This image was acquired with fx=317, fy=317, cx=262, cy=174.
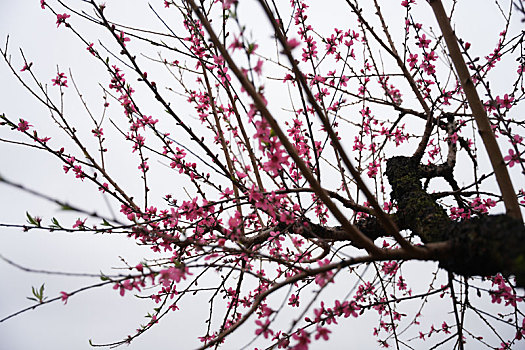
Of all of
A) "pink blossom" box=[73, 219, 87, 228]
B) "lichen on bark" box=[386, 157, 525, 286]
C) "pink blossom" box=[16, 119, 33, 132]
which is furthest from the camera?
"pink blossom" box=[16, 119, 33, 132]

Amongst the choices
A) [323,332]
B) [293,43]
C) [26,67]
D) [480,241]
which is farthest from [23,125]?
[480,241]

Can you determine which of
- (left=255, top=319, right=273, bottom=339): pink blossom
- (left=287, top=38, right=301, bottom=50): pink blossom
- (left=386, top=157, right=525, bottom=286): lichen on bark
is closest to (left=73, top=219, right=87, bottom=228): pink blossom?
(left=255, top=319, right=273, bottom=339): pink blossom

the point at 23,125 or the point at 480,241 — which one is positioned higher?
the point at 23,125

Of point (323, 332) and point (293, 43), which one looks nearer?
point (293, 43)

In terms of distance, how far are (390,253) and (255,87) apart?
88 centimetres

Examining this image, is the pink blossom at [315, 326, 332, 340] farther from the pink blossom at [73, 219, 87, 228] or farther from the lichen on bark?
the pink blossom at [73, 219, 87, 228]

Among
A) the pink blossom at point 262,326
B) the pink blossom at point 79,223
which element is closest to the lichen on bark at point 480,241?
the pink blossom at point 262,326

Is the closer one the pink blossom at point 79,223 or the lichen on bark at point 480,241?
the lichen on bark at point 480,241

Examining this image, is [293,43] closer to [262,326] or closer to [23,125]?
[262,326]

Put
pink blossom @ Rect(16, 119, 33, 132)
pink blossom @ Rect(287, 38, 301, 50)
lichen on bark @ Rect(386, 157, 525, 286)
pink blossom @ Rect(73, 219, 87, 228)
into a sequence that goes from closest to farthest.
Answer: pink blossom @ Rect(287, 38, 301, 50) → lichen on bark @ Rect(386, 157, 525, 286) → pink blossom @ Rect(73, 219, 87, 228) → pink blossom @ Rect(16, 119, 33, 132)

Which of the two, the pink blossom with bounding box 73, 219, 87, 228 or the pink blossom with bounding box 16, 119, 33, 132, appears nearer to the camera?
the pink blossom with bounding box 73, 219, 87, 228

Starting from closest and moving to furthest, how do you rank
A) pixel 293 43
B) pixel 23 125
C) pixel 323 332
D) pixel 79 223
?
1. pixel 293 43
2. pixel 323 332
3. pixel 79 223
4. pixel 23 125

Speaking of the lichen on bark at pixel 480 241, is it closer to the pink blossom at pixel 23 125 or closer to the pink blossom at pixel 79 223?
the pink blossom at pixel 79 223

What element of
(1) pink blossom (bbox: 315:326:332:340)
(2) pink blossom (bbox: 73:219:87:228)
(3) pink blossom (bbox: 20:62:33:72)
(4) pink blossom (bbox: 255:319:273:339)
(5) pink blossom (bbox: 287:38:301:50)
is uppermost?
(3) pink blossom (bbox: 20:62:33:72)
